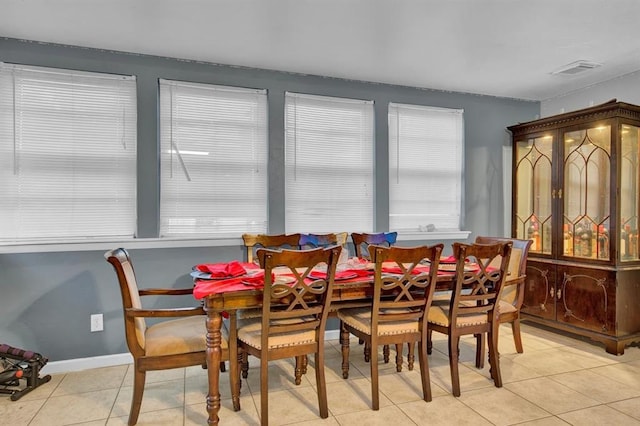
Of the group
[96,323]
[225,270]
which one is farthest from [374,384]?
[96,323]

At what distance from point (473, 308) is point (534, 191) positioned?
2106 millimetres

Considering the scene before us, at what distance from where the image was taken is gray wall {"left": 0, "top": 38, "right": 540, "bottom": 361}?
2906 millimetres

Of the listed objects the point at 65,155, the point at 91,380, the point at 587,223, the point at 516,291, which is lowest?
the point at 91,380

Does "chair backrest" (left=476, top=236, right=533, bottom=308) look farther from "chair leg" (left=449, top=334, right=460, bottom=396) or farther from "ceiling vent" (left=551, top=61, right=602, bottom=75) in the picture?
"ceiling vent" (left=551, top=61, right=602, bottom=75)

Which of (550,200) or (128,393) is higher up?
(550,200)

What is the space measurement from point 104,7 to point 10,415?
249cm

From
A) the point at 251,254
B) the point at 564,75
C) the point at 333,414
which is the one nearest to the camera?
the point at 333,414

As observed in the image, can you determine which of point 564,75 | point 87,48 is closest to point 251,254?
point 87,48

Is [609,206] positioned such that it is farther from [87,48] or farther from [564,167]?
[87,48]

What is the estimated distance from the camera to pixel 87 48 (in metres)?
3.07

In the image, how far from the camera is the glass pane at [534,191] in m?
3.94

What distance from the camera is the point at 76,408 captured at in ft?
7.91

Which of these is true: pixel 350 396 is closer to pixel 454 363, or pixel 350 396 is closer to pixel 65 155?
pixel 454 363

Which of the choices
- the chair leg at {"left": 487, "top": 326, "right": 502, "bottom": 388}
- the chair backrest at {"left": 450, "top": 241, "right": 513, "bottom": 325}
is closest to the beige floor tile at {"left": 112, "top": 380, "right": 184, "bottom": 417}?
the chair backrest at {"left": 450, "top": 241, "right": 513, "bottom": 325}
